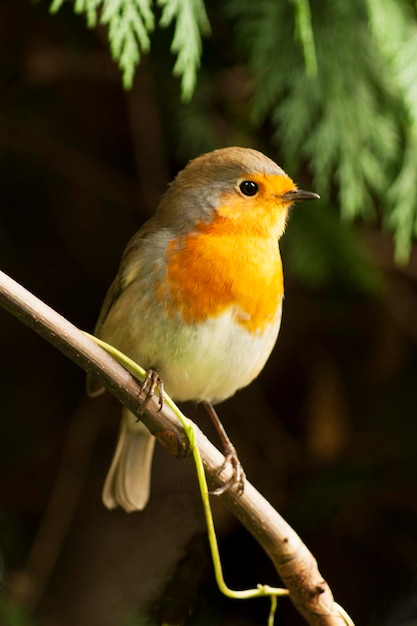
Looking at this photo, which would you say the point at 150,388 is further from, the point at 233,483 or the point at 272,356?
the point at 272,356

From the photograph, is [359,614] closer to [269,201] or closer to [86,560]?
[86,560]

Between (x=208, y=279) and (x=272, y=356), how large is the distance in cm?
153

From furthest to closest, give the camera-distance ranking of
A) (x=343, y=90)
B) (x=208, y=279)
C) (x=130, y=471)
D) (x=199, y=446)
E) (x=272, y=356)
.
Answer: (x=272, y=356)
(x=130, y=471)
(x=343, y=90)
(x=208, y=279)
(x=199, y=446)

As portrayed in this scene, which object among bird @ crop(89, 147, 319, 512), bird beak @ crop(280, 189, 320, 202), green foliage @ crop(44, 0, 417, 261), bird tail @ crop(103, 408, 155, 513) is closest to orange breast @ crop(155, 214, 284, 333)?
bird @ crop(89, 147, 319, 512)

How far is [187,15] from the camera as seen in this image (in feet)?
6.87

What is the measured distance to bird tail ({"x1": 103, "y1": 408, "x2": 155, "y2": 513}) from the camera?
2742mm

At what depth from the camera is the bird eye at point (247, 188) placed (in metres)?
2.42

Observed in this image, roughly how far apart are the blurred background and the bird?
288 mm

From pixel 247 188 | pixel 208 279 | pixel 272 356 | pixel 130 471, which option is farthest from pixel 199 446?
pixel 272 356

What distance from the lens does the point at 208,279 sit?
228cm

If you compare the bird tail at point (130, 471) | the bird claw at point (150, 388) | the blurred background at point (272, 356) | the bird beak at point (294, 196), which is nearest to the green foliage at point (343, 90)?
the blurred background at point (272, 356)

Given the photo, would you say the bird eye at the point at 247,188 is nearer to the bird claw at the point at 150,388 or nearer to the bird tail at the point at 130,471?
the bird claw at the point at 150,388

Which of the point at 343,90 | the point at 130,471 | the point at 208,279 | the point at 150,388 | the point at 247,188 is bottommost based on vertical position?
the point at 130,471

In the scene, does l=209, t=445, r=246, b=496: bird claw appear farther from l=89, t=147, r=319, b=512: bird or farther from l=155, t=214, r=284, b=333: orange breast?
l=155, t=214, r=284, b=333: orange breast
